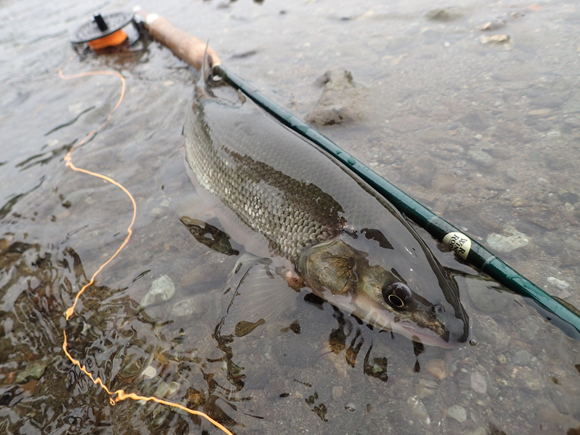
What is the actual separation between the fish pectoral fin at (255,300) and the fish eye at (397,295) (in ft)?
2.89

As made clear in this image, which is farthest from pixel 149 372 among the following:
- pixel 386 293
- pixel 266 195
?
pixel 386 293

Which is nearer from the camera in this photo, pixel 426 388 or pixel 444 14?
pixel 426 388

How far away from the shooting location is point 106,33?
27.2ft

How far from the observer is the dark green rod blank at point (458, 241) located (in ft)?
7.85

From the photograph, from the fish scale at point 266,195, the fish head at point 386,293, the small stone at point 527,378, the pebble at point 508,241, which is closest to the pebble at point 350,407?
the fish head at point 386,293

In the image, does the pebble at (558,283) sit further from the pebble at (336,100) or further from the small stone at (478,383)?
the pebble at (336,100)

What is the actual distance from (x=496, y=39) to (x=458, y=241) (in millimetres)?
4961

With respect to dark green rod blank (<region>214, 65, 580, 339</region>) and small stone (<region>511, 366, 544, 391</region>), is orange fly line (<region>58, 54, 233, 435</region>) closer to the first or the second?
small stone (<region>511, 366, 544, 391</region>)

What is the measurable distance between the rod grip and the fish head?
4.54m

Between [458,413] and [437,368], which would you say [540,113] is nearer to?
[437,368]

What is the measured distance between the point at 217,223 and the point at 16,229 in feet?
8.92

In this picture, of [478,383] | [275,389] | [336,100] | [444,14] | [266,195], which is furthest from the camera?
[444,14]

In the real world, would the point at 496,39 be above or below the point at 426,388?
above

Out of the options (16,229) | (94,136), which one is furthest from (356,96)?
(16,229)
